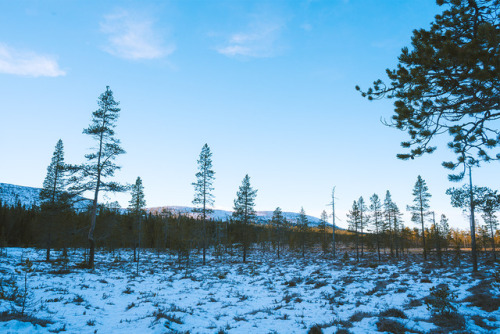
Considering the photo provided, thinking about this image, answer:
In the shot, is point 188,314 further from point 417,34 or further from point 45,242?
point 45,242

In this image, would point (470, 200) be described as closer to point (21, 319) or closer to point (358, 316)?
point (358, 316)

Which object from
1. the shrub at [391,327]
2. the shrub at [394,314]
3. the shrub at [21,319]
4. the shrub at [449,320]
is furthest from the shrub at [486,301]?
the shrub at [21,319]

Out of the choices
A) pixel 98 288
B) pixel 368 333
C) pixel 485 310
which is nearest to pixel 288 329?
pixel 368 333

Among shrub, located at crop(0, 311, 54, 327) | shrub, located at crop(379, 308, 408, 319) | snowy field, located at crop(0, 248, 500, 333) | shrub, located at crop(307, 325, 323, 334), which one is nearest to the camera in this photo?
shrub, located at crop(0, 311, 54, 327)

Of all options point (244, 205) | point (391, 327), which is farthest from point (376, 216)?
point (391, 327)

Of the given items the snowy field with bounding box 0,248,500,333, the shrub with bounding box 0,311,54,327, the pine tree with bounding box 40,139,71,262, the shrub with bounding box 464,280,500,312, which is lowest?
the snowy field with bounding box 0,248,500,333

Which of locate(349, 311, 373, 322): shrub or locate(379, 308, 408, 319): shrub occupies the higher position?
locate(379, 308, 408, 319): shrub

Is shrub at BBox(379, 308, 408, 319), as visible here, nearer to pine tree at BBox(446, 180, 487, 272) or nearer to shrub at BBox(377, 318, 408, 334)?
shrub at BBox(377, 318, 408, 334)

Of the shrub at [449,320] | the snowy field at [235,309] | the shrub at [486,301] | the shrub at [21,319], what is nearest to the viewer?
the shrub at [21,319]

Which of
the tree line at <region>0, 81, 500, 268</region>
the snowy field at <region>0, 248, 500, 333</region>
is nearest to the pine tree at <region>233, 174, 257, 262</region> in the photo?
the tree line at <region>0, 81, 500, 268</region>

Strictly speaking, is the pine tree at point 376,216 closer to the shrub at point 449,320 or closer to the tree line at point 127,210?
the tree line at point 127,210

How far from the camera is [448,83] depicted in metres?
5.43

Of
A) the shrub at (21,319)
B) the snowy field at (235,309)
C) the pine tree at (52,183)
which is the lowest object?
the snowy field at (235,309)

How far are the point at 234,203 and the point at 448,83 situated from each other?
32565 mm
